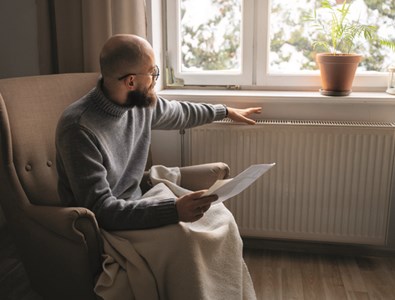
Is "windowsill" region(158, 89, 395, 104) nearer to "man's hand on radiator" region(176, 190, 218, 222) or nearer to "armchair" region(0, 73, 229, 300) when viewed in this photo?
"armchair" region(0, 73, 229, 300)

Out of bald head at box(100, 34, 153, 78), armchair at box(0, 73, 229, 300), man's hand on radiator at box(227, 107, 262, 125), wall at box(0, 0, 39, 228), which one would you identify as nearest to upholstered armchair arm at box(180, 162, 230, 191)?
armchair at box(0, 73, 229, 300)

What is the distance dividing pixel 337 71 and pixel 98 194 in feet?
4.33

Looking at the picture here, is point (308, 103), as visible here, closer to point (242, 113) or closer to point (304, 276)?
point (242, 113)

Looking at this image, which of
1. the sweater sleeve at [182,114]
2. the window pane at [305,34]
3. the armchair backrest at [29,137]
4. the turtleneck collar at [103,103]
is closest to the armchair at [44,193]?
the armchair backrest at [29,137]

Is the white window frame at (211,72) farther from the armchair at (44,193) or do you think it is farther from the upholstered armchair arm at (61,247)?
the upholstered armchair arm at (61,247)

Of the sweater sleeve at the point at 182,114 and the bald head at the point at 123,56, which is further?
the sweater sleeve at the point at 182,114

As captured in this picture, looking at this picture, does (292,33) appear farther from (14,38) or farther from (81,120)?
(14,38)

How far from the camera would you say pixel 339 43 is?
234 cm

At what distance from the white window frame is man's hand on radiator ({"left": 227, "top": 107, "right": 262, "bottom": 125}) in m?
0.30

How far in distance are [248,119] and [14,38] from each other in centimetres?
135

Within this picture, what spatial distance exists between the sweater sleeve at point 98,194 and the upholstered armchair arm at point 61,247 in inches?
2.8

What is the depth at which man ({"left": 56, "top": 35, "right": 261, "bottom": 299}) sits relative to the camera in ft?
4.90

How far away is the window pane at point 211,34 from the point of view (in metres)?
2.45

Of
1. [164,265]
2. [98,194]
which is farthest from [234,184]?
[98,194]
